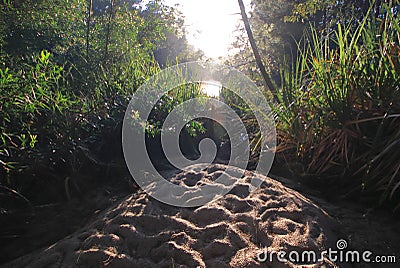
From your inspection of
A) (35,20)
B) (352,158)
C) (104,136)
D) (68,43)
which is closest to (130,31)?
(68,43)

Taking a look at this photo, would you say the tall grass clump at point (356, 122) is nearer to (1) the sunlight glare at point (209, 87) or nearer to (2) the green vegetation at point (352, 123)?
(2) the green vegetation at point (352, 123)

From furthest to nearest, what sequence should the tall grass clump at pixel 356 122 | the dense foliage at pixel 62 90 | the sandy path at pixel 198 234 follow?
the dense foliage at pixel 62 90 < the tall grass clump at pixel 356 122 < the sandy path at pixel 198 234

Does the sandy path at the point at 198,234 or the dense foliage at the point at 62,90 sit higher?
the dense foliage at the point at 62,90

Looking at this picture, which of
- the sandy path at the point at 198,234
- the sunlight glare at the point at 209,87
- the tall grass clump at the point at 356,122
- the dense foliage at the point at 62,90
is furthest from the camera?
the sunlight glare at the point at 209,87

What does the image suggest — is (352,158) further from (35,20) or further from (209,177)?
(35,20)

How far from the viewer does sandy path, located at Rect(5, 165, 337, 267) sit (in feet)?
3.85

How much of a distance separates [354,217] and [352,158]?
1.02 ft

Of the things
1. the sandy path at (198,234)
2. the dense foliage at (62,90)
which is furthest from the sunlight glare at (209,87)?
the sandy path at (198,234)

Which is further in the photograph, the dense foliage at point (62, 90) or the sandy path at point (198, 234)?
the dense foliage at point (62, 90)

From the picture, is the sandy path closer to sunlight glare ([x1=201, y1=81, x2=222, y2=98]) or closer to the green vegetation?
the green vegetation

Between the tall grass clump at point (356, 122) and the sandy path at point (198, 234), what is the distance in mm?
289

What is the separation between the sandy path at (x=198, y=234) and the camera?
117 centimetres

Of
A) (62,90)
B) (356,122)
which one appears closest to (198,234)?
(356,122)

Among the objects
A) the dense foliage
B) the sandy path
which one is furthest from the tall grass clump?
the dense foliage
